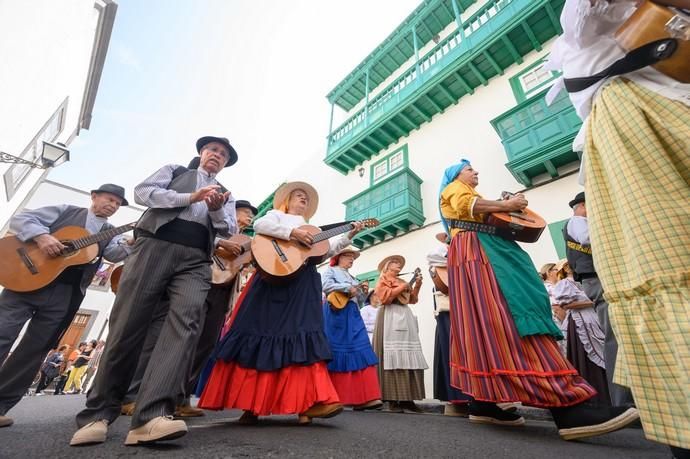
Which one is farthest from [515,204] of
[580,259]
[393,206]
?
[393,206]

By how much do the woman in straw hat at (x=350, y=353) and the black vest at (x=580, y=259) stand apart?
89.3 inches

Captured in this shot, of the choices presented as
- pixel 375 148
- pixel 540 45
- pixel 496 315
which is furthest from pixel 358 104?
pixel 496 315

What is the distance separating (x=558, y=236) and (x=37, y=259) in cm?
784

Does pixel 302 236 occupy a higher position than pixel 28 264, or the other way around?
pixel 302 236

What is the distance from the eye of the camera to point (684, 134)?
91cm

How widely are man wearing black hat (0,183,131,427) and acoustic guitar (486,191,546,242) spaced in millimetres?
3517

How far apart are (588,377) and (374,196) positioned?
8138mm

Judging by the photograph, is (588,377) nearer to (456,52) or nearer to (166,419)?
(166,419)

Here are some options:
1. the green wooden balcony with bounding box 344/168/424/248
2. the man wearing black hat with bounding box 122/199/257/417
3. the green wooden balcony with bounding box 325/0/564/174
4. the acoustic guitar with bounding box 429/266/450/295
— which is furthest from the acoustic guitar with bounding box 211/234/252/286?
the green wooden balcony with bounding box 325/0/564/174

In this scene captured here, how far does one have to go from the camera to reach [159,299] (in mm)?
1846

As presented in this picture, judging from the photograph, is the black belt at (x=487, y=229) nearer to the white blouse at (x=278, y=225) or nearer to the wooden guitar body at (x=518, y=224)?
the wooden guitar body at (x=518, y=224)

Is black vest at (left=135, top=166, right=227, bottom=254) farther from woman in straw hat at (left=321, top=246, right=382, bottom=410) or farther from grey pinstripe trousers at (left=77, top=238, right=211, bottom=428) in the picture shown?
woman in straw hat at (left=321, top=246, right=382, bottom=410)

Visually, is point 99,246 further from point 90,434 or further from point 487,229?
point 487,229

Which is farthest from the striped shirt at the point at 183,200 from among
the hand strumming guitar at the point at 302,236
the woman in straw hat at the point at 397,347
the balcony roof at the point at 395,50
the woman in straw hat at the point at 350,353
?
the balcony roof at the point at 395,50
